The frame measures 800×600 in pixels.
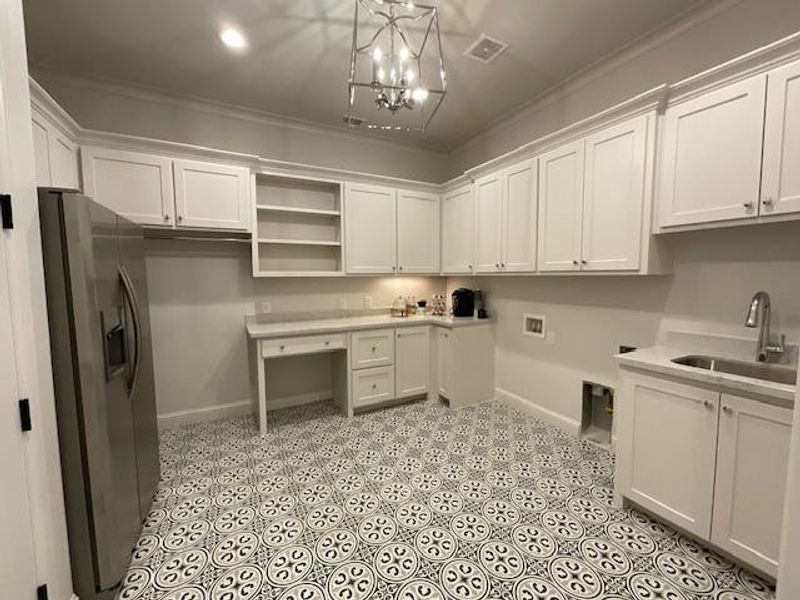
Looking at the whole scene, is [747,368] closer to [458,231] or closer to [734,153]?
[734,153]

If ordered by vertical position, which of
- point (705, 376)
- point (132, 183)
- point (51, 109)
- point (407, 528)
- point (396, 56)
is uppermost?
point (396, 56)

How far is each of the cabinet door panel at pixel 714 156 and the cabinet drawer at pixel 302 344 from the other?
8.70ft

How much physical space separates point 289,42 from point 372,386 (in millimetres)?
2934

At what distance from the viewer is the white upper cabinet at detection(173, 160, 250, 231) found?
2793mm

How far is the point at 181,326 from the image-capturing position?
3.21 meters

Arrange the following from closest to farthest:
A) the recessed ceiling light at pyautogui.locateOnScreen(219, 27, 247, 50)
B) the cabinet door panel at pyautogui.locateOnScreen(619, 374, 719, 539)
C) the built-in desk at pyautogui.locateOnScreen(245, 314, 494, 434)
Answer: the cabinet door panel at pyautogui.locateOnScreen(619, 374, 719, 539), the recessed ceiling light at pyautogui.locateOnScreen(219, 27, 247, 50), the built-in desk at pyautogui.locateOnScreen(245, 314, 494, 434)

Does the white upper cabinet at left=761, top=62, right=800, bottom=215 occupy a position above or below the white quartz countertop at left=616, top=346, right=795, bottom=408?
above

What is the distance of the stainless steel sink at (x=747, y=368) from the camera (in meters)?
1.76

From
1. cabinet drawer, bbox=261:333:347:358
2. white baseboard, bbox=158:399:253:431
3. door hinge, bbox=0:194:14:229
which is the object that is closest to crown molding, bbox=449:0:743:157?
cabinet drawer, bbox=261:333:347:358

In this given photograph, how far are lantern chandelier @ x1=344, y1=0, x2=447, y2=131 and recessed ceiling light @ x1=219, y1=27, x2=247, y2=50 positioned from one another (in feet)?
2.49

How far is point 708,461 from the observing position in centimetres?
166

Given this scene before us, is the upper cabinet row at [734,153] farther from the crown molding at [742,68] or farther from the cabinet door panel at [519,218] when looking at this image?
the cabinet door panel at [519,218]

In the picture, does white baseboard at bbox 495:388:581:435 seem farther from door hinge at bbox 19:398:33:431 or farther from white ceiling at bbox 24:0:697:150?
door hinge at bbox 19:398:33:431

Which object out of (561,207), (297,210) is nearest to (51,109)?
(297,210)
